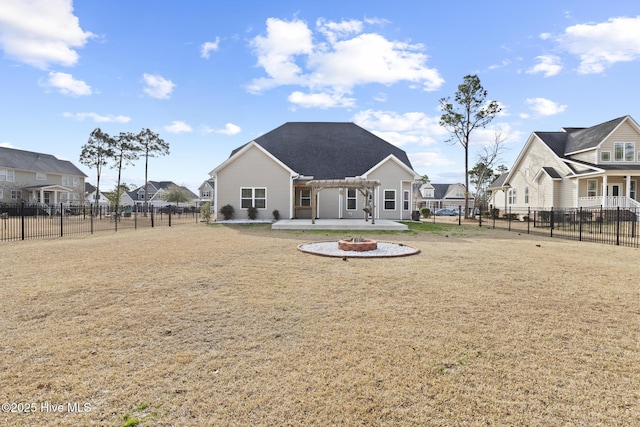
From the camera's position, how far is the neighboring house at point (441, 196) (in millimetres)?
67906

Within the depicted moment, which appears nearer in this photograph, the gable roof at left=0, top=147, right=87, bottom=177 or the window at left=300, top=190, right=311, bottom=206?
the window at left=300, top=190, right=311, bottom=206

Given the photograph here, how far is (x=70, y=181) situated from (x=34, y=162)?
19.0ft

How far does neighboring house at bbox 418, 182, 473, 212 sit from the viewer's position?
223 ft

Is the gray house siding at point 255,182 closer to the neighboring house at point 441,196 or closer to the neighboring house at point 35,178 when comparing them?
the neighboring house at point 35,178

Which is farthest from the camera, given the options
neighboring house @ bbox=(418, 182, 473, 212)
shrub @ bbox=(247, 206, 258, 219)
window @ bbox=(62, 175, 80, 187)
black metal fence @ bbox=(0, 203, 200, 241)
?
neighboring house @ bbox=(418, 182, 473, 212)

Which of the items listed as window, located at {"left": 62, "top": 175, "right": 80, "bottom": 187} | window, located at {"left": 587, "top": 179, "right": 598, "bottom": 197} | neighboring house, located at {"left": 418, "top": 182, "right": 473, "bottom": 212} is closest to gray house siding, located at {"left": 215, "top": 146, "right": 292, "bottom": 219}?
window, located at {"left": 587, "top": 179, "right": 598, "bottom": 197}

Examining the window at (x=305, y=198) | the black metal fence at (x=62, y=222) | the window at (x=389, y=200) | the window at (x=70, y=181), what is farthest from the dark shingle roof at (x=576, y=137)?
the window at (x=70, y=181)

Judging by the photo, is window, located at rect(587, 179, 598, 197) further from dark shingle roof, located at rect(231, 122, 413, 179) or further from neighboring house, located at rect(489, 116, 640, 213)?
dark shingle roof, located at rect(231, 122, 413, 179)

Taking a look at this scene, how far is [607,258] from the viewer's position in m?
9.86

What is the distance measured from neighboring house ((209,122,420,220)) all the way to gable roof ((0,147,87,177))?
36.8m

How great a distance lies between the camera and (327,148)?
29.4 metres

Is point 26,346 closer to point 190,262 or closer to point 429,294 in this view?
point 190,262

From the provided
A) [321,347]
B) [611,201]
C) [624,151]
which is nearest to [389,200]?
[611,201]

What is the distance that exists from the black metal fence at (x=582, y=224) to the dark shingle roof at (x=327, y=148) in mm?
8915
